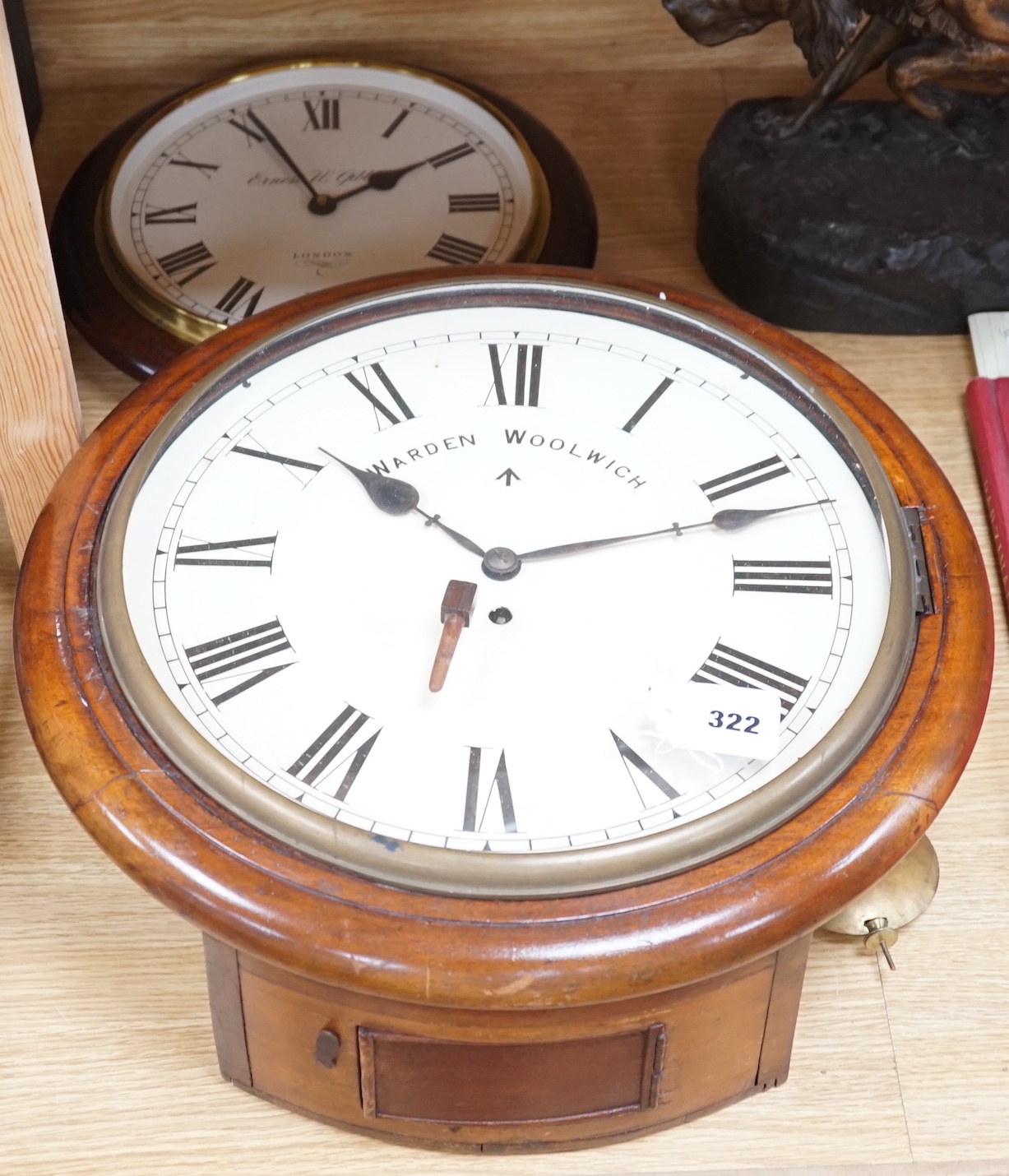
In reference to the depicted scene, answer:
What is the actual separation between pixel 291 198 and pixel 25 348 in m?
0.55

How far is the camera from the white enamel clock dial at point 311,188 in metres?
1.84

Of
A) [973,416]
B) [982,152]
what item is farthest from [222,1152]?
[982,152]

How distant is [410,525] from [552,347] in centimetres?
23

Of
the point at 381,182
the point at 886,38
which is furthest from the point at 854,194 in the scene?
the point at 381,182

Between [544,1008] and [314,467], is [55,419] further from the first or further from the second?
[544,1008]

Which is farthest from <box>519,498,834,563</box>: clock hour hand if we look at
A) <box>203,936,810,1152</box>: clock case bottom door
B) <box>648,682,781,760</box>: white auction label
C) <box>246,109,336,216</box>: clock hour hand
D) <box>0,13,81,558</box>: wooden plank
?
<box>246,109,336,216</box>: clock hour hand

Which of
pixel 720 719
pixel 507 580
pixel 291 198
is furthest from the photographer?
pixel 291 198

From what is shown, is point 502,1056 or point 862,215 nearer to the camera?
point 502,1056

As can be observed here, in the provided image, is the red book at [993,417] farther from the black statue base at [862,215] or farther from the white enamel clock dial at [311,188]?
the white enamel clock dial at [311,188]

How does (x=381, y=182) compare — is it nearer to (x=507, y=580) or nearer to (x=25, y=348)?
(x=25, y=348)

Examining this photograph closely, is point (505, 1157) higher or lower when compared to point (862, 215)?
lower

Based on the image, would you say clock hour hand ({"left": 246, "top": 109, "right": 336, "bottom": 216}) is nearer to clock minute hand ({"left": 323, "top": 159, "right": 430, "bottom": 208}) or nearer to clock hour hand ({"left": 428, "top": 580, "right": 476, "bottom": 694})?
clock minute hand ({"left": 323, "top": 159, "right": 430, "bottom": 208})

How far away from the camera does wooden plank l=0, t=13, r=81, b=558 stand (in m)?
1.33

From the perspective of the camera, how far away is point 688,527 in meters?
1.33
